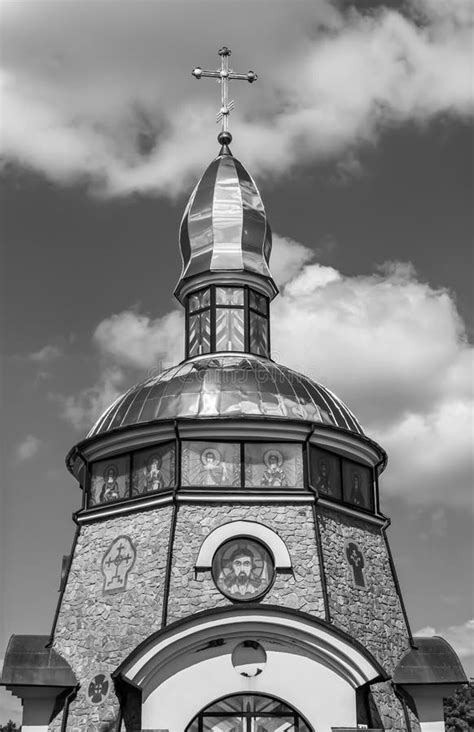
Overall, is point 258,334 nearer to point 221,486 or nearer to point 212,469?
point 212,469

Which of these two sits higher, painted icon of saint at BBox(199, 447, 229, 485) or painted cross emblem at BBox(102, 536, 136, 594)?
painted icon of saint at BBox(199, 447, 229, 485)

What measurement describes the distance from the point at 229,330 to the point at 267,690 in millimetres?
9865

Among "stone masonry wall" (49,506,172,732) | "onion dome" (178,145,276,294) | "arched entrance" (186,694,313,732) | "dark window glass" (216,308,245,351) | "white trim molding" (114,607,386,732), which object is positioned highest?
"onion dome" (178,145,276,294)

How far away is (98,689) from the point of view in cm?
1888

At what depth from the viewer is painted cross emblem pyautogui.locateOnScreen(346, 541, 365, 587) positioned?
20.3 metres

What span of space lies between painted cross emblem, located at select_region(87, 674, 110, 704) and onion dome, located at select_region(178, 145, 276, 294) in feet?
34.8

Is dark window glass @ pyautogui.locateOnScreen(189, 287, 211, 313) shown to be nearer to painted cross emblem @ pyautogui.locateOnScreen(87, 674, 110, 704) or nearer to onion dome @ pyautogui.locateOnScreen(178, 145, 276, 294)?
onion dome @ pyautogui.locateOnScreen(178, 145, 276, 294)

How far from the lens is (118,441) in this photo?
21.0 meters

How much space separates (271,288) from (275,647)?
10.9 m

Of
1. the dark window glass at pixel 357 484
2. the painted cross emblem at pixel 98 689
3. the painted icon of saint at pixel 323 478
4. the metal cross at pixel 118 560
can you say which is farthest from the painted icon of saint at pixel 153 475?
the dark window glass at pixel 357 484

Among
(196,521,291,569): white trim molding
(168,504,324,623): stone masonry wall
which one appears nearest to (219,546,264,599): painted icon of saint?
(168,504,324,623): stone masonry wall

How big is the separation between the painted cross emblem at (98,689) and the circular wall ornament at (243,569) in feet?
9.17

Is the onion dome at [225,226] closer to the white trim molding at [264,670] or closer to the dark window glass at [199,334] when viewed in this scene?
the dark window glass at [199,334]

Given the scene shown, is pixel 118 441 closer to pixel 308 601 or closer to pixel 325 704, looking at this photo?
pixel 308 601
